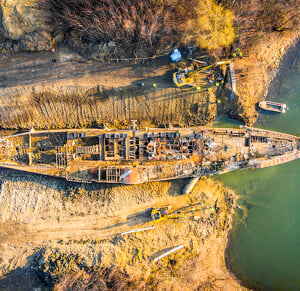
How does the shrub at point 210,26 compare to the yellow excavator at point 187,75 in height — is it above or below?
above

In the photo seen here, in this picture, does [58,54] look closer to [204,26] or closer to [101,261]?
[204,26]

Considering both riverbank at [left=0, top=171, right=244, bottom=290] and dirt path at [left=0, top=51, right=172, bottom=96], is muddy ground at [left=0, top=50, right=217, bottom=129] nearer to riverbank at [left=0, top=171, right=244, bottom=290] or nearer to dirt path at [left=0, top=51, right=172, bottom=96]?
dirt path at [left=0, top=51, right=172, bottom=96]

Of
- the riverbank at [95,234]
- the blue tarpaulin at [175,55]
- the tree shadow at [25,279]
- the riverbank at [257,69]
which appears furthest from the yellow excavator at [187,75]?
the tree shadow at [25,279]

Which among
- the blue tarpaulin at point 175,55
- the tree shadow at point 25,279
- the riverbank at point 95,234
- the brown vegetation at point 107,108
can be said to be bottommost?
the tree shadow at point 25,279

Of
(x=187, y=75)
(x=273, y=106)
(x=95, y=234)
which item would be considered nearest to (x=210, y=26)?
(x=187, y=75)

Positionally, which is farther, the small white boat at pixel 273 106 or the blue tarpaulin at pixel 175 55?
the small white boat at pixel 273 106

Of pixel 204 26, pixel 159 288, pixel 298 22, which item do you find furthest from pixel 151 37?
pixel 159 288

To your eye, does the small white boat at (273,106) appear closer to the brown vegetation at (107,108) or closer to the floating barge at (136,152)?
the floating barge at (136,152)

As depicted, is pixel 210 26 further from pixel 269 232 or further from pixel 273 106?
pixel 269 232
